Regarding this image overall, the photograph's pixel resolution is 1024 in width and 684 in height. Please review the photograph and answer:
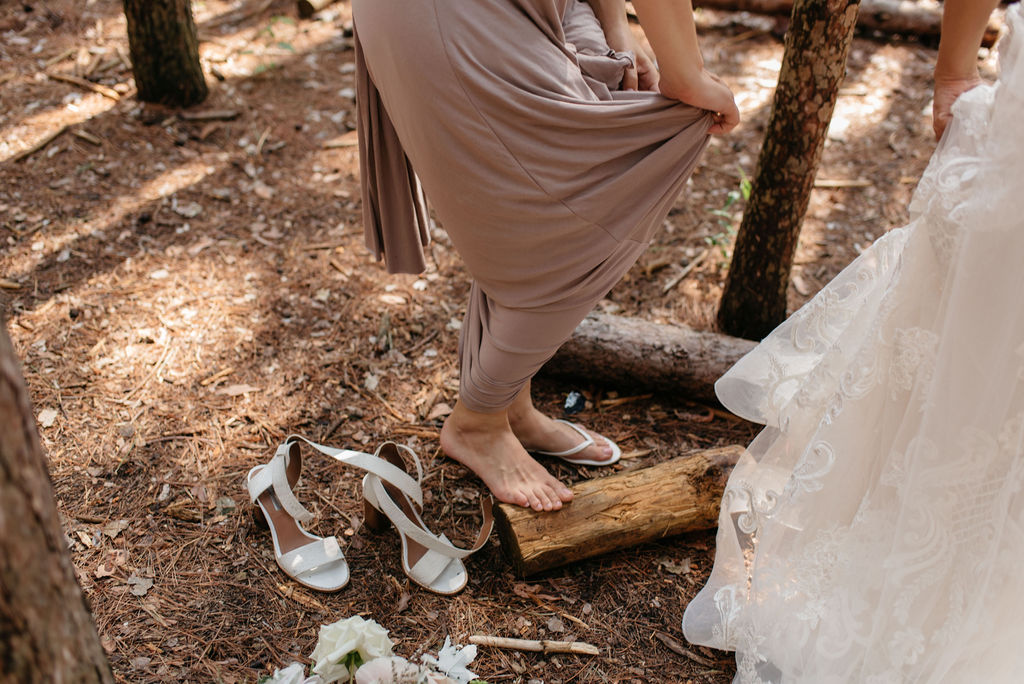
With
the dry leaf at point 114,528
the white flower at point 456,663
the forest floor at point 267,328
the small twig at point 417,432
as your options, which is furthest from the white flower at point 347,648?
the small twig at point 417,432

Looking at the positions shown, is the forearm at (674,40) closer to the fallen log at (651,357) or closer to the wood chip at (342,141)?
the fallen log at (651,357)

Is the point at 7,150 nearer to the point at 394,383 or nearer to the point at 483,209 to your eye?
the point at 394,383

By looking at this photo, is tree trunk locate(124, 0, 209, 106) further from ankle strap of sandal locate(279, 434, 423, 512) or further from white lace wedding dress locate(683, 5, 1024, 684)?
white lace wedding dress locate(683, 5, 1024, 684)

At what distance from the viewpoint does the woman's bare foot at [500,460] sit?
2211 millimetres

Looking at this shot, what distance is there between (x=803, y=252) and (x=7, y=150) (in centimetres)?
369

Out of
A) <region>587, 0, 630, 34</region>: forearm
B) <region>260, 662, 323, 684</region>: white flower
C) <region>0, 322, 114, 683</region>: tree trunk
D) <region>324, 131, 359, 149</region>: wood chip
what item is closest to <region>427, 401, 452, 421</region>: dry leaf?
<region>260, 662, 323, 684</region>: white flower

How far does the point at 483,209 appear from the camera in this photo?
72.4 inches

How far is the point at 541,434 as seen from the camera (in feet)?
8.25

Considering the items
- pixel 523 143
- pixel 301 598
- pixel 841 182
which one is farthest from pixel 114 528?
pixel 841 182

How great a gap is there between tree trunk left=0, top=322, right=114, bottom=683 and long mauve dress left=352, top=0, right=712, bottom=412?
1.04 meters

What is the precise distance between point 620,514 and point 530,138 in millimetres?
1074

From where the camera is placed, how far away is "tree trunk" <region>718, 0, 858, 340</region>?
2373 millimetres

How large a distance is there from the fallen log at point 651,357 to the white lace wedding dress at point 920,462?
0.80 m

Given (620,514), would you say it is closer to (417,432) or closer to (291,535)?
(417,432)
